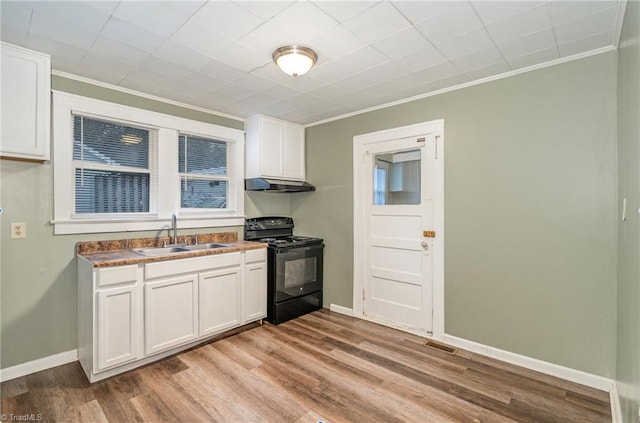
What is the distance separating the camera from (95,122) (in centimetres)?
282

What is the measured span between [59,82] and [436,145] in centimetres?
342

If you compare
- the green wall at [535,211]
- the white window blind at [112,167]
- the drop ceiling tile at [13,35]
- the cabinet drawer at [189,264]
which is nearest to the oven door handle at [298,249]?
the cabinet drawer at [189,264]

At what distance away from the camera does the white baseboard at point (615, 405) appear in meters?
1.86

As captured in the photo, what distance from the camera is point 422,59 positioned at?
2371mm

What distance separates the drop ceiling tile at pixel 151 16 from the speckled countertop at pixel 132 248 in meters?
1.68

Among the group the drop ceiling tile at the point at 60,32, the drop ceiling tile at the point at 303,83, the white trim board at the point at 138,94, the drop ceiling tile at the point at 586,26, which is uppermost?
the drop ceiling tile at the point at 586,26

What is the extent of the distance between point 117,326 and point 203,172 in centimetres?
183

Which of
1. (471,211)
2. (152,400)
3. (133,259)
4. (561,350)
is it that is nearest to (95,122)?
(133,259)

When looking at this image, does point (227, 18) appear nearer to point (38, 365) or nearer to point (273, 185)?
point (273, 185)

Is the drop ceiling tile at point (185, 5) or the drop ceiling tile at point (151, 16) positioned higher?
the drop ceiling tile at point (151, 16)

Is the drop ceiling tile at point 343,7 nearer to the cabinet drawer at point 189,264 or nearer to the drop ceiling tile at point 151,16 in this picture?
the drop ceiling tile at point 151,16

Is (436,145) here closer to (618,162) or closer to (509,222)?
(509,222)

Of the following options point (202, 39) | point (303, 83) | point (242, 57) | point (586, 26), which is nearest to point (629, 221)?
point (586, 26)

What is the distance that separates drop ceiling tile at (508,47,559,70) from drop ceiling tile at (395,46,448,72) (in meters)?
0.57
